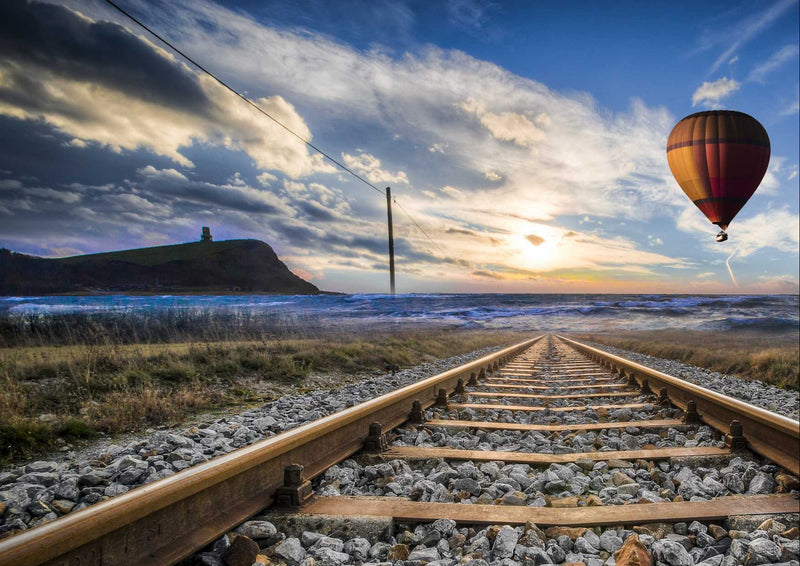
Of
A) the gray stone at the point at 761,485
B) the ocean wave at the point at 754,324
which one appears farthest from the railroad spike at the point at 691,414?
the ocean wave at the point at 754,324

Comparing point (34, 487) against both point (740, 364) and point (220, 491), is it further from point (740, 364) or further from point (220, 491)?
point (740, 364)

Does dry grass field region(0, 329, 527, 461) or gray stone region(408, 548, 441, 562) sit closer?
gray stone region(408, 548, 441, 562)

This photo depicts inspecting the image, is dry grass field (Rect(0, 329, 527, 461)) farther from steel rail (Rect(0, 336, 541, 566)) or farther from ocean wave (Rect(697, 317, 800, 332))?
ocean wave (Rect(697, 317, 800, 332))

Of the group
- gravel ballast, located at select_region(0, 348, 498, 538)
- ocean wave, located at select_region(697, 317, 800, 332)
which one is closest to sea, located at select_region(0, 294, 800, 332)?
ocean wave, located at select_region(697, 317, 800, 332)

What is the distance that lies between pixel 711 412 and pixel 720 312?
70076mm

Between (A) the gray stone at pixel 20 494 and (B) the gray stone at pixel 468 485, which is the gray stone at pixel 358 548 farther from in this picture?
Result: (A) the gray stone at pixel 20 494

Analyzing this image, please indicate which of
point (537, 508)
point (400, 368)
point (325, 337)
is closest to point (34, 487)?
point (537, 508)

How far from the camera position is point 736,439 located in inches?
131

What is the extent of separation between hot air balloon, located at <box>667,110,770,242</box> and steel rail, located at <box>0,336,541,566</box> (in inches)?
603

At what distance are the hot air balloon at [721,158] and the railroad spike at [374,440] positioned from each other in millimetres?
14957

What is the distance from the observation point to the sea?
1681 centimetres

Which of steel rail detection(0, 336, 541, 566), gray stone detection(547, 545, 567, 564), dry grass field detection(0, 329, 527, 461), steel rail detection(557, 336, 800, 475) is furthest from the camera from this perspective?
dry grass field detection(0, 329, 527, 461)

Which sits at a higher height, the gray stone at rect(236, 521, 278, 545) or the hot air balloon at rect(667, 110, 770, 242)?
the hot air balloon at rect(667, 110, 770, 242)

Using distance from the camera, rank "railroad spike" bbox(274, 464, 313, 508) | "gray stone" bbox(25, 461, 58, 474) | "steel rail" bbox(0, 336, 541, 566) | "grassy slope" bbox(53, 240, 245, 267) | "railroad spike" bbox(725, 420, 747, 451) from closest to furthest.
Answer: "steel rail" bbox(0, 336, 541, 566)
"railroad spike" bbox(274, 464, 313, 508)
"railroad spike" bbox(725, 420, 747, 451)
"gray stone" bbox(25, 461, 58, 474)
"grassy slope" bbox(53, 240, 245, 267)
